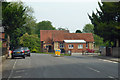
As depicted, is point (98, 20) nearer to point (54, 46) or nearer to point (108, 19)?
point (108, 19)

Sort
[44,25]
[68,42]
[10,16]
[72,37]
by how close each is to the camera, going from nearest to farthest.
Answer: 1. [10,16]
2. [68,42]
3. [72,37]
4. [44,25]

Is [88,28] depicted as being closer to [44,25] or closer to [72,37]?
[44,25]

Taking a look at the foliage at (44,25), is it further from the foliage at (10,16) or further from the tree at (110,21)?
the foliage at (10,16)

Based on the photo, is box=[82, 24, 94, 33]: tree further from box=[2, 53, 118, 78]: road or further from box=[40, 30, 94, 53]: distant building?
box=[2, 53, 118, 78]: road

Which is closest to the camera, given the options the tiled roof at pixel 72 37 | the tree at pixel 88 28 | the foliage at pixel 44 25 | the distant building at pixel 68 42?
the distant building at pixel 68 42

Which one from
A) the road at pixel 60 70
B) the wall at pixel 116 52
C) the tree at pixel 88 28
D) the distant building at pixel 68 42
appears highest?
the tree at pixel 88 28

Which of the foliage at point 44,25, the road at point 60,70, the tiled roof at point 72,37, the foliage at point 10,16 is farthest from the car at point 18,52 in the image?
the foliage at point 44,25


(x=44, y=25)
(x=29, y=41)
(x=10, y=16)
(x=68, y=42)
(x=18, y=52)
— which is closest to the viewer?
(x=10, y=16)

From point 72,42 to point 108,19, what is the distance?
119ft

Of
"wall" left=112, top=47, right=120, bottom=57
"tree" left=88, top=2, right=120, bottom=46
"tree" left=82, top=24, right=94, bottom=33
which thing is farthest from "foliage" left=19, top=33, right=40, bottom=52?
"tree" left=82, top=24, right=94, bottom=33

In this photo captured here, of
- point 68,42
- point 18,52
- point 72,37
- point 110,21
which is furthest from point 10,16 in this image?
point 72,37

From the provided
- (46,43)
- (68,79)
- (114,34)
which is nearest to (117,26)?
(114,34)

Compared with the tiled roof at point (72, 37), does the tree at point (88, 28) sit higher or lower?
higher

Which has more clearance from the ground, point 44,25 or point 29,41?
point 44,25
